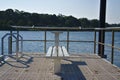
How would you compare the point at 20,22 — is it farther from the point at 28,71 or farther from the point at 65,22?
the point at 28,71

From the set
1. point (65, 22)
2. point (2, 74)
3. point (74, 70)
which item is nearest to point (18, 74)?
point (2, 74)

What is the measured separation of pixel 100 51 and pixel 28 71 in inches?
139

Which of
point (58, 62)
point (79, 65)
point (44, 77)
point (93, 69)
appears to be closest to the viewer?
point (44, 77)

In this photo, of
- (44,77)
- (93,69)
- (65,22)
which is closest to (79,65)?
(93,69)

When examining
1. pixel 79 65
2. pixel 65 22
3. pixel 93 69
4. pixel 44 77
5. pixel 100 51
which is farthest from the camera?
pixel 65 22

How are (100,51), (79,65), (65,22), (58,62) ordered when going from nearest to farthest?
(58,62), (79,65), (100,51), (65,22)

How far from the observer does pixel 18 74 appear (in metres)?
5.69

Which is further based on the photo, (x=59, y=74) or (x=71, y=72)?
(x=71, y=72)

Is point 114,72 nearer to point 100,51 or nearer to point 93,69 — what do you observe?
point 93,69

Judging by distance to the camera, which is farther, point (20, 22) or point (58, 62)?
point (20, 22)

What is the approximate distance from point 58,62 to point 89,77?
75 cm

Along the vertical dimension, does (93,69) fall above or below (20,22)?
below

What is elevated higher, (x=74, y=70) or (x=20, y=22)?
(x=20, y=22)

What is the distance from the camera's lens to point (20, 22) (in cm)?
1134
